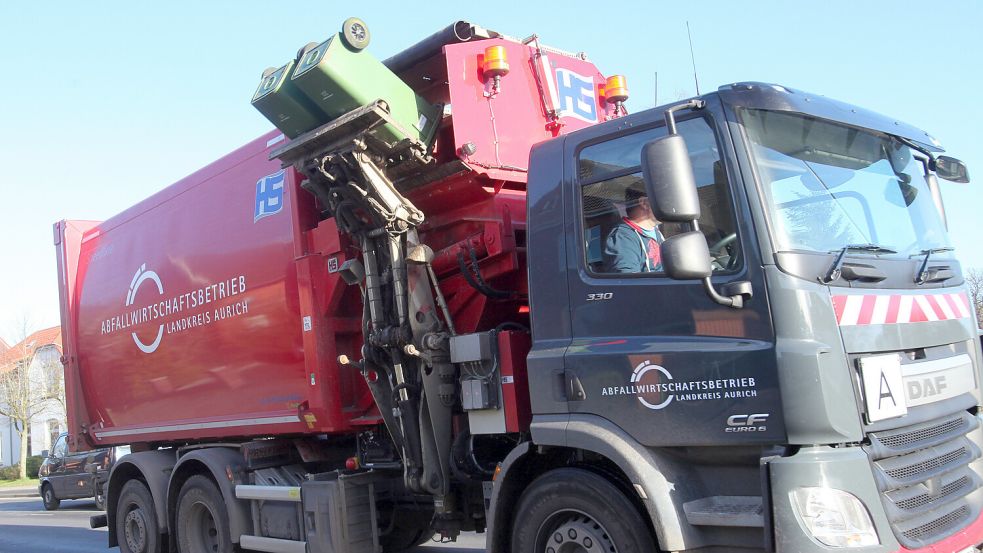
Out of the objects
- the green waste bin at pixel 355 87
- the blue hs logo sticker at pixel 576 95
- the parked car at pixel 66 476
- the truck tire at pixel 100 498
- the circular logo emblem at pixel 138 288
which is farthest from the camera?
the parked car at pixel 66 476

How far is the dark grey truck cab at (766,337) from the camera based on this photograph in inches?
144

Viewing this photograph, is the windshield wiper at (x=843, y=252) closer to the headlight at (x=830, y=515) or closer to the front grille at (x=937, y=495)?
the headlight at (x=830, y=515)

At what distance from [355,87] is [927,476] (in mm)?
3802

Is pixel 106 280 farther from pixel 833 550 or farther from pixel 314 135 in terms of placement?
pixel 833 550

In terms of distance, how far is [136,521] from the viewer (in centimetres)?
834

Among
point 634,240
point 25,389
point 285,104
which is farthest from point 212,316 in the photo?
point 25,389

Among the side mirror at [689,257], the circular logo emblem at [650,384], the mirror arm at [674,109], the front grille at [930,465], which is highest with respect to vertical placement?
the mirror arm at [674,109]

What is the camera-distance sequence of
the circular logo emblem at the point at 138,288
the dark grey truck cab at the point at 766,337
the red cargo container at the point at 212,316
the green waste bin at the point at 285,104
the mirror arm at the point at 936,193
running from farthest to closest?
1. the circular logo emblem at the point at 138,288
2. the red cargo container at the point at 212,316
3. the green waste bin at the point at 285,104
4. the mirror arm at the point at 936,193
5. the dark grey truck cab at the point at 766,337

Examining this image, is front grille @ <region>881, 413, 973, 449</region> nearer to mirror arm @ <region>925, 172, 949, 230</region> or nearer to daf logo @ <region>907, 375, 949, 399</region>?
daf logo @ <region>907, 375, 949, 399</region>

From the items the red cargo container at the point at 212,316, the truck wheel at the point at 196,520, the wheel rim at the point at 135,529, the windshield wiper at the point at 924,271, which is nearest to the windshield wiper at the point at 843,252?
the windshield wiper at the point at 924,271

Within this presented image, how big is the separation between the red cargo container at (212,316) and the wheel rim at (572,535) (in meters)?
2.15

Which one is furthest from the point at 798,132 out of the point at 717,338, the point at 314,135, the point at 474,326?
the point at 314,135

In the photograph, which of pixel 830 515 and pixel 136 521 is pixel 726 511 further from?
pixel 136 521

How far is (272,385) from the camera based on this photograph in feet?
22.9
